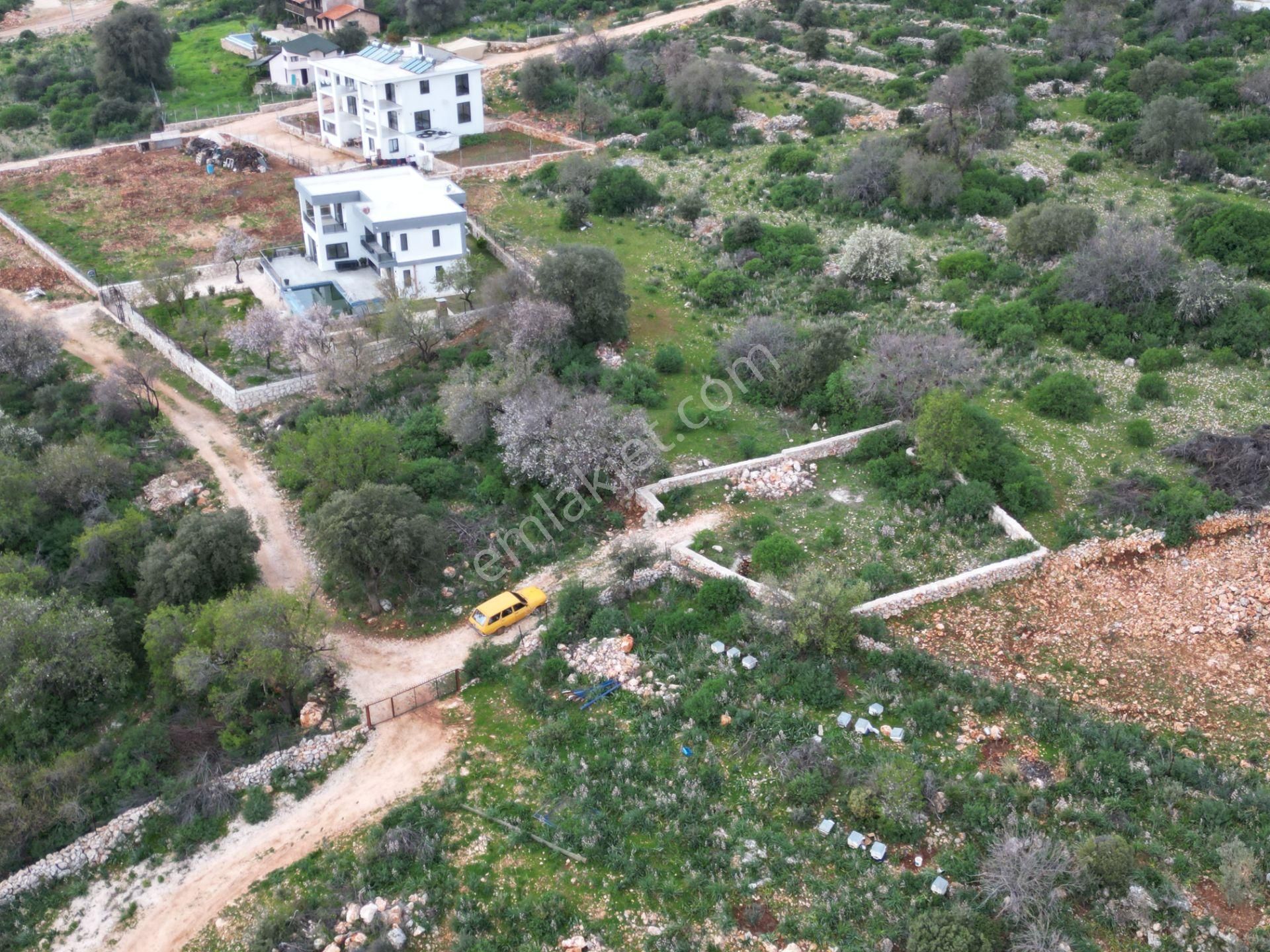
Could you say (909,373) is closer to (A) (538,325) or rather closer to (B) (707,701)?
(A) (538,325)

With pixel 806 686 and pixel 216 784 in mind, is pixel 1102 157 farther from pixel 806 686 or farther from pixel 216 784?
pixel 216 784

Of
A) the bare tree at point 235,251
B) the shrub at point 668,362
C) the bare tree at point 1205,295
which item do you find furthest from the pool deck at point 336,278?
the bare tree at point 1205,295

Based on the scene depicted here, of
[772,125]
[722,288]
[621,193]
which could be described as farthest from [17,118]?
[722,288]

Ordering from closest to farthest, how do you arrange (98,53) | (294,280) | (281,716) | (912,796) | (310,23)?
(912,796)
(281,716)
(294,280)
(98,53)
(310,23)

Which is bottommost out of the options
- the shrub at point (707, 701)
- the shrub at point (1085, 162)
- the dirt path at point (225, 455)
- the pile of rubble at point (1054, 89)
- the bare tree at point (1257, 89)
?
the dirt path at point (225, 455)

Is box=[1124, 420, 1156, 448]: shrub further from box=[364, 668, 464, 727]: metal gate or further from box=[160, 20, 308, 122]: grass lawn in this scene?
box=[160, 20, 308, 122]: grass lawn

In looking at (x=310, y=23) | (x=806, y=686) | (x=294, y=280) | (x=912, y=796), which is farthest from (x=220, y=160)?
(x=912, y=796)

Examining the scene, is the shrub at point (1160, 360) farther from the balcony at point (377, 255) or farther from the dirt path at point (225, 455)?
the balcony at point (377, 255)
